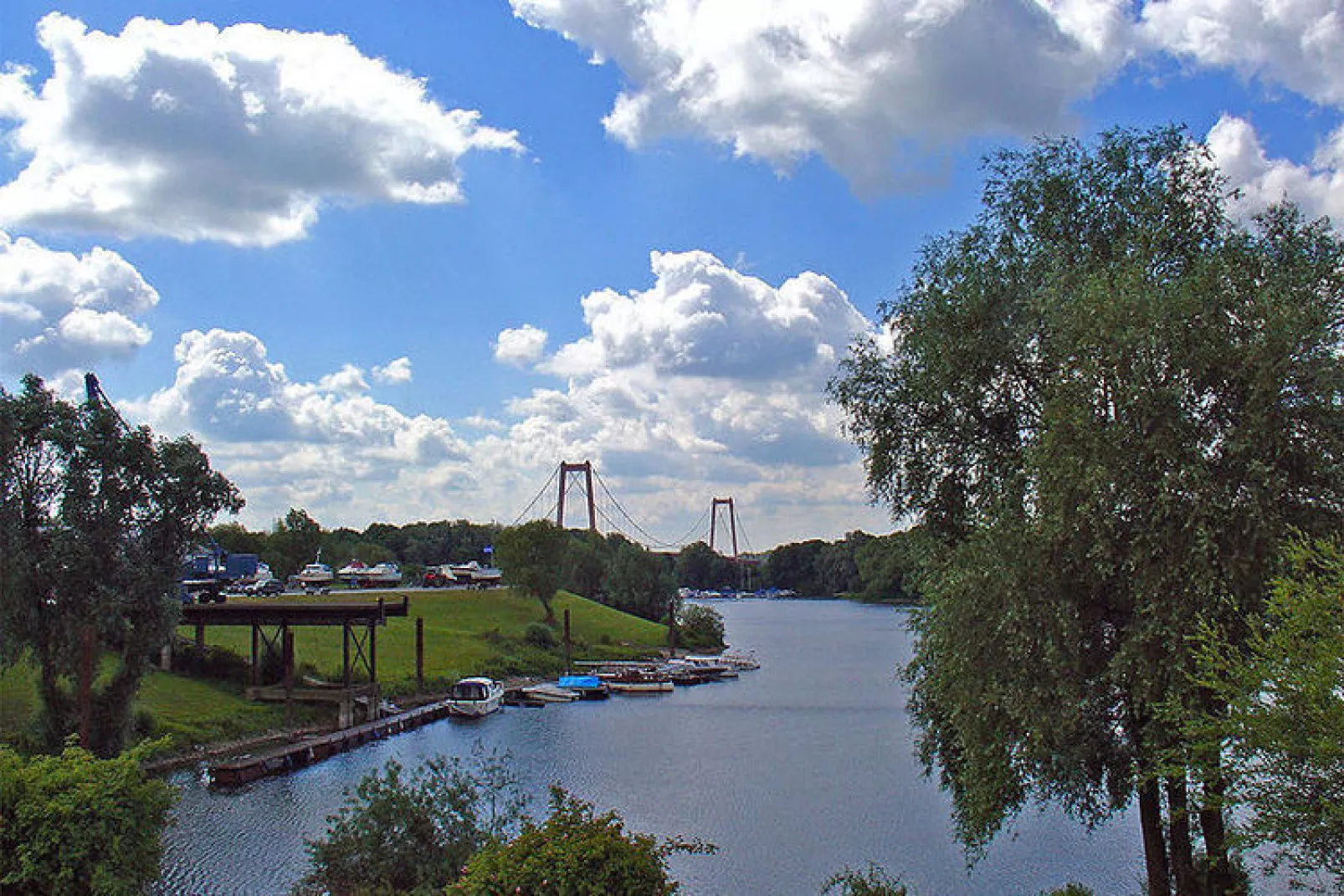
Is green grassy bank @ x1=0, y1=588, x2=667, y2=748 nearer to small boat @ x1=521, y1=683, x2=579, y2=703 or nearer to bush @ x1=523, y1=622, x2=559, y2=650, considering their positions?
bush @ x1=523, y1=622, x2=559, y2=650

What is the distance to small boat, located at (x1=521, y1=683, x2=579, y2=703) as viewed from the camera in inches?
2571

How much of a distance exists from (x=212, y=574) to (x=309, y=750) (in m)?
39.3

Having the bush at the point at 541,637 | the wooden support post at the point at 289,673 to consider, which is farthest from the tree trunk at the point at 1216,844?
the bush at the point at 541,637

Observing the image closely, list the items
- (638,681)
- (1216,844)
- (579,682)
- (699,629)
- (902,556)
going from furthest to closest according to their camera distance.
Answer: (699,629)
(638,681)
(579,682)
(902,556)
(1216,844)

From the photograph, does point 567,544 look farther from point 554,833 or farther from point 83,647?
Result: point 554,833

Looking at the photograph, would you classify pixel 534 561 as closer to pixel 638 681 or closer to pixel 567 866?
pixel 638 681

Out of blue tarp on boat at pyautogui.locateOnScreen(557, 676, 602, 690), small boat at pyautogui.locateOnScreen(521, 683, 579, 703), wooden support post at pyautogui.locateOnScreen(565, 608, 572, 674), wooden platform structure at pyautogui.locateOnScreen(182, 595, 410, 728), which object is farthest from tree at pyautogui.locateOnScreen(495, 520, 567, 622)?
wooden platform structure at pyautogui.locateOnScreen(182, 595, 410, 728)

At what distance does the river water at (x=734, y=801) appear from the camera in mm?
27344

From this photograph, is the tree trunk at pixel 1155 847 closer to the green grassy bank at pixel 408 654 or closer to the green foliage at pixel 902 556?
the green foliage at pixel 902 556

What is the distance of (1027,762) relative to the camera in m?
16.8

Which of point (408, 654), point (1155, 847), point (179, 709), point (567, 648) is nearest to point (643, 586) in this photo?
point (567, 648)

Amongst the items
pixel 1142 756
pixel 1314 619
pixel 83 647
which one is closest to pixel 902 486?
pixel 1142 756

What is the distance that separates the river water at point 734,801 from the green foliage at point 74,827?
1109 cm

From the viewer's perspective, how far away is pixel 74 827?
14.5m
